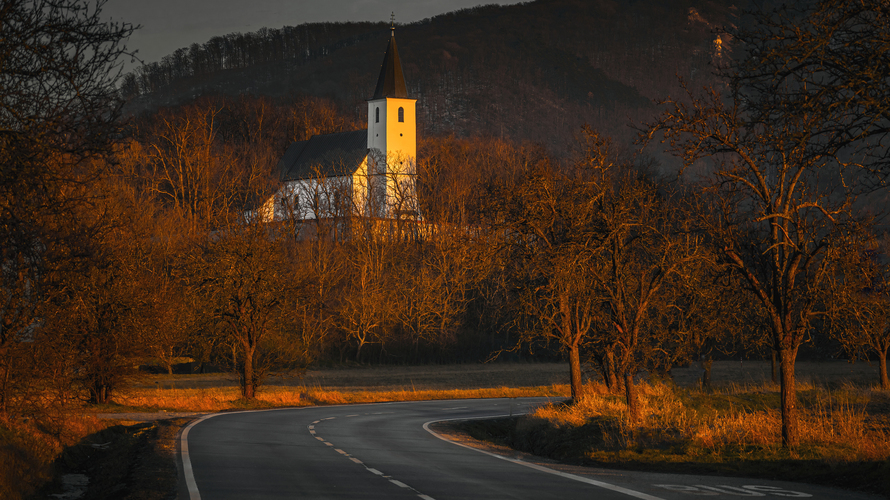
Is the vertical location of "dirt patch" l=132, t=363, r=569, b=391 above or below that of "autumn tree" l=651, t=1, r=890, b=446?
below

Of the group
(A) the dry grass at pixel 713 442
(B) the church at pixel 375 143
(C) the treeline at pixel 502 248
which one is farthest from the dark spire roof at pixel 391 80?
(A) the dry grass at pixel 713 442

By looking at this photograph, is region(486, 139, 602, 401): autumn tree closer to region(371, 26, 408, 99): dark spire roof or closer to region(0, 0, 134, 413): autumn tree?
region(0, 0, 134, 413): autumn tree

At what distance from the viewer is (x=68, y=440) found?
833 inches

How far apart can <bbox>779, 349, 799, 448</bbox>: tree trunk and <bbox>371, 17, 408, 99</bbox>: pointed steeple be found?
8810cm

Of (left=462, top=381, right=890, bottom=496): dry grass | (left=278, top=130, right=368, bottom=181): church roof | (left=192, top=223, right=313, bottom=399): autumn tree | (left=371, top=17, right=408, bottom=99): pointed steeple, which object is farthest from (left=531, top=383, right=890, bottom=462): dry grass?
(left=371, top=17, right=408, bottom=99): pointed steeple

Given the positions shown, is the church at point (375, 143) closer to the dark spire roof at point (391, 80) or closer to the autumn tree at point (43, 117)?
the dark spire roof at point (391, 80)

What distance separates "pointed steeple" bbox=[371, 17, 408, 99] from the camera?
9944cm

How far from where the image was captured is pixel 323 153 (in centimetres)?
9856

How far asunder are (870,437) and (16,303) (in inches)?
735

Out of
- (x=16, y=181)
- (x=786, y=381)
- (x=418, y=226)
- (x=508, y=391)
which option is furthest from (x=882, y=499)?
(x=418, y=226)

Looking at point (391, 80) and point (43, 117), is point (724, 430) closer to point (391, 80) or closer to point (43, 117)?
point (43, 117)

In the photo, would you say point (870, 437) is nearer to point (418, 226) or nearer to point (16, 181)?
point (16, 181)

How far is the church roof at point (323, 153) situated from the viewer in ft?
316

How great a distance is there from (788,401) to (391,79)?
297ft
